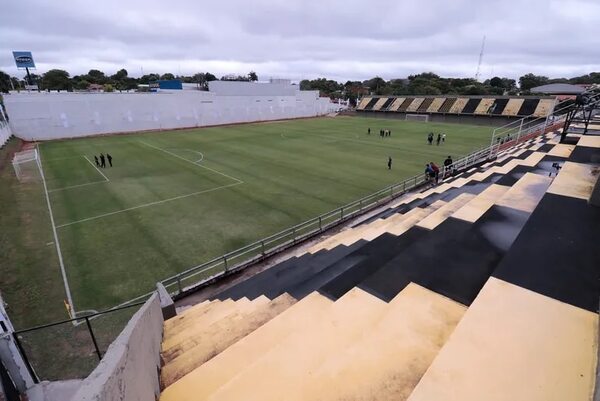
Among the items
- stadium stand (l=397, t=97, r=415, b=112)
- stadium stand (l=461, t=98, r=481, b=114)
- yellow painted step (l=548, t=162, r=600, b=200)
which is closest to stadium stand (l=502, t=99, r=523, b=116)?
stadium stand (l=461, t=98, r=481, b=114)

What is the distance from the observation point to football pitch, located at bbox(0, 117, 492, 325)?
10992 millimetres

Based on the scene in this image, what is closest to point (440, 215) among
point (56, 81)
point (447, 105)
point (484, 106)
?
point (484, 106)

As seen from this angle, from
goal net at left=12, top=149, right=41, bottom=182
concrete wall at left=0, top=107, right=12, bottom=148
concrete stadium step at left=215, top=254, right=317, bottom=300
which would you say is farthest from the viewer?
concrete wall at left=0, top=107, right=12, bottom=148

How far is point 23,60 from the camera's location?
54.1 meters

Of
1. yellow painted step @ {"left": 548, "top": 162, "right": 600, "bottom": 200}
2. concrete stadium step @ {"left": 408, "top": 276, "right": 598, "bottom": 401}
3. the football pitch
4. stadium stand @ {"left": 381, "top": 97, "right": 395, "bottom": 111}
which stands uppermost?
stadium stand @ {"left": 381, "top": 97, "right": 395, "bottom": 111}

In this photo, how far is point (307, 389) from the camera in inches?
139

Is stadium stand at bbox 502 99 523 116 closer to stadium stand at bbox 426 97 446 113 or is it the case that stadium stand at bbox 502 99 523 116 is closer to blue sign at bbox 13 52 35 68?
stadium stand at bbox 426 97 446 113

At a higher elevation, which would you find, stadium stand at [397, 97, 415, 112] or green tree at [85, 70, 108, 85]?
green tree at [85, 70, 108, 85]

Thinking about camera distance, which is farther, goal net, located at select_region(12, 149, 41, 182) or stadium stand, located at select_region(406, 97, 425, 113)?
stadium stand, located at select_region(406, 97, 425, 113)

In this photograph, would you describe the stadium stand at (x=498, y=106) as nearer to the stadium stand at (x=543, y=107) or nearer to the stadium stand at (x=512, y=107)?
the stadium stand at (x=512, y=107)

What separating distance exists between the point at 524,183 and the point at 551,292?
21.9 feet

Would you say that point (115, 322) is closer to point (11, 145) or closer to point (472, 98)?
point (11, 145)

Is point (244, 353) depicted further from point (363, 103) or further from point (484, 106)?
point (363, 103)

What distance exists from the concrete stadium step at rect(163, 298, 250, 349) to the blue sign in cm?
6961
